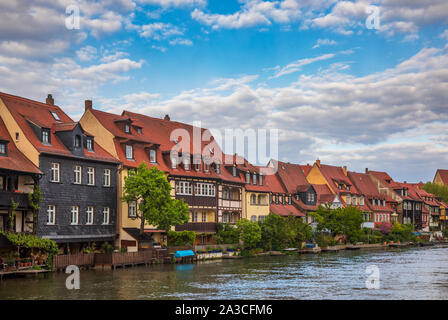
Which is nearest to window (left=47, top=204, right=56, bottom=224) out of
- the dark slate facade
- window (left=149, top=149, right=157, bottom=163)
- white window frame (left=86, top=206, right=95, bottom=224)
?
the dark slate facade

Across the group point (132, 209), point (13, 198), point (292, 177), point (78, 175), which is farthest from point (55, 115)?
point (292, 177)

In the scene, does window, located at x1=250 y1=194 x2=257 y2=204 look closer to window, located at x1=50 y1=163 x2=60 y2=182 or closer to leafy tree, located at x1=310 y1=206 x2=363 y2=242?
leafy tree, located at x1=310 y1=206 x2=363 y2=242

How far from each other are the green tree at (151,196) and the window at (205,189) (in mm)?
11524

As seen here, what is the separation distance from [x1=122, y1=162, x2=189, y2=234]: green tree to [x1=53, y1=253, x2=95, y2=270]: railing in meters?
6.71

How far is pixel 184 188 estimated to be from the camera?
62.0m

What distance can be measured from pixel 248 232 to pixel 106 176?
64.6 feet

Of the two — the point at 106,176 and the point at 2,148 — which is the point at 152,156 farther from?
the point at 2,148

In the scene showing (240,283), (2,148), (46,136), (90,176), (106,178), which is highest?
(46,136)

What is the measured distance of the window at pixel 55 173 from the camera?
151ft

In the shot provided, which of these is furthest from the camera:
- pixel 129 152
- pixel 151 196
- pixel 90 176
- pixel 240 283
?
pixel 129 152

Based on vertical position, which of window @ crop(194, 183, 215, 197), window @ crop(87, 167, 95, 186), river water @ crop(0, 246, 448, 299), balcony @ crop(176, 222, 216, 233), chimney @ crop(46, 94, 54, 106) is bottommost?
river water @ crop(0, 246, 448, 299)

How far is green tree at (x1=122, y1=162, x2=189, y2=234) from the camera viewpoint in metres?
50.8
